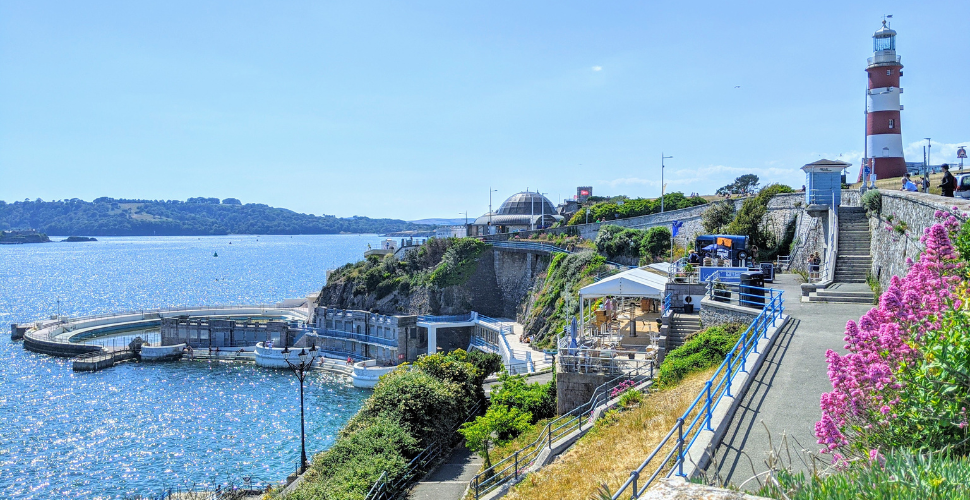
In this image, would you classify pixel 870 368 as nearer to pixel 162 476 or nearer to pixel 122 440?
pixel 162 476

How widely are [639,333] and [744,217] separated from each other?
49.0ft

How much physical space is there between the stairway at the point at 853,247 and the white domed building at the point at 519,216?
48118 mm

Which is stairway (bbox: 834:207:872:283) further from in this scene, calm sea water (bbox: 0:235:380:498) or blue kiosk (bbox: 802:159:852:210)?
calm sea water (bbox: 0:235:380:498)

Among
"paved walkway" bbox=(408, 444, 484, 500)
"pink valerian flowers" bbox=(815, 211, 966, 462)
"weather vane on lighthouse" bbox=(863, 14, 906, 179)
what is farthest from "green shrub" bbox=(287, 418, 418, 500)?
"weather vane on lighthouse" bbox=(863, 14, 906, 179)

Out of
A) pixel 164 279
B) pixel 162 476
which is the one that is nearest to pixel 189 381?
pixel 162 476

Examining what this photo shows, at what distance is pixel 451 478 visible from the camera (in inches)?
778

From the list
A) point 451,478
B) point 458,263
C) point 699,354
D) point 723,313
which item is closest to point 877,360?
point 699,354

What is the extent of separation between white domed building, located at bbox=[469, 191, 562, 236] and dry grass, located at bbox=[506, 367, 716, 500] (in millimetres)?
57725

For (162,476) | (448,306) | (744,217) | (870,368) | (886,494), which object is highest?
(744,217)

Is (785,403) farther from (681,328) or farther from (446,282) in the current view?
(446,282)

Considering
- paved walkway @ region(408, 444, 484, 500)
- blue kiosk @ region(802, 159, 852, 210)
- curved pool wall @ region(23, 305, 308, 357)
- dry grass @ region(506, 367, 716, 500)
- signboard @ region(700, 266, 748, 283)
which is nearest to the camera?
dry grass @ region(506, 367, 716, 500)

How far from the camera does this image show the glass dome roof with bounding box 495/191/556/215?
83688 millimetres

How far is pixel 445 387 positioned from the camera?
23672 millimetres

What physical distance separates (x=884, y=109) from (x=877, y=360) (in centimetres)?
3272
